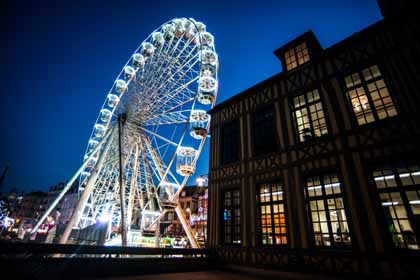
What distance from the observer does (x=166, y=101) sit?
14000mm

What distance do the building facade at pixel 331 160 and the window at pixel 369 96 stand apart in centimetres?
2

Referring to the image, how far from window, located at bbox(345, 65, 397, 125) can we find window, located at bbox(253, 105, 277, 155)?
2.58 metres

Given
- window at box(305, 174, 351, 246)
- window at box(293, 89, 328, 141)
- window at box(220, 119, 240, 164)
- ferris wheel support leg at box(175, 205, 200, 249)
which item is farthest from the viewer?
ferris wheel support leg at box(175, 205, 200, 249)

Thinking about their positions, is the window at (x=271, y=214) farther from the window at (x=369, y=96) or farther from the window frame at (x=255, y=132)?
the window at (x=369, y=96)

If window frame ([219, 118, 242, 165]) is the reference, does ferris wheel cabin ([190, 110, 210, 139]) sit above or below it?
above

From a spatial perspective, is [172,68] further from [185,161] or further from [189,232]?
[189,232]

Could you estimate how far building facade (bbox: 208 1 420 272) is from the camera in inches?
197

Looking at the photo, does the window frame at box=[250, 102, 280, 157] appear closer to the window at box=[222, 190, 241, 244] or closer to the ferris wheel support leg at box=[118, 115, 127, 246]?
the window at box=[222, 190, 241, 244]

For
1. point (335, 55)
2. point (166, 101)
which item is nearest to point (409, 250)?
point (335, 55)

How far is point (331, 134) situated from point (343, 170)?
113 centimetres

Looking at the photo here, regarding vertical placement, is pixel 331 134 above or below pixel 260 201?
above

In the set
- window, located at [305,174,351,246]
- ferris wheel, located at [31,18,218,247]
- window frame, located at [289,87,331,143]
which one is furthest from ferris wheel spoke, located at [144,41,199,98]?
window, located at [305,174,351,246]

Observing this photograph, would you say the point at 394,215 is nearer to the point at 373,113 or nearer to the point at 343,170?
the point at 343,170

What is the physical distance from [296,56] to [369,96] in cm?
315
